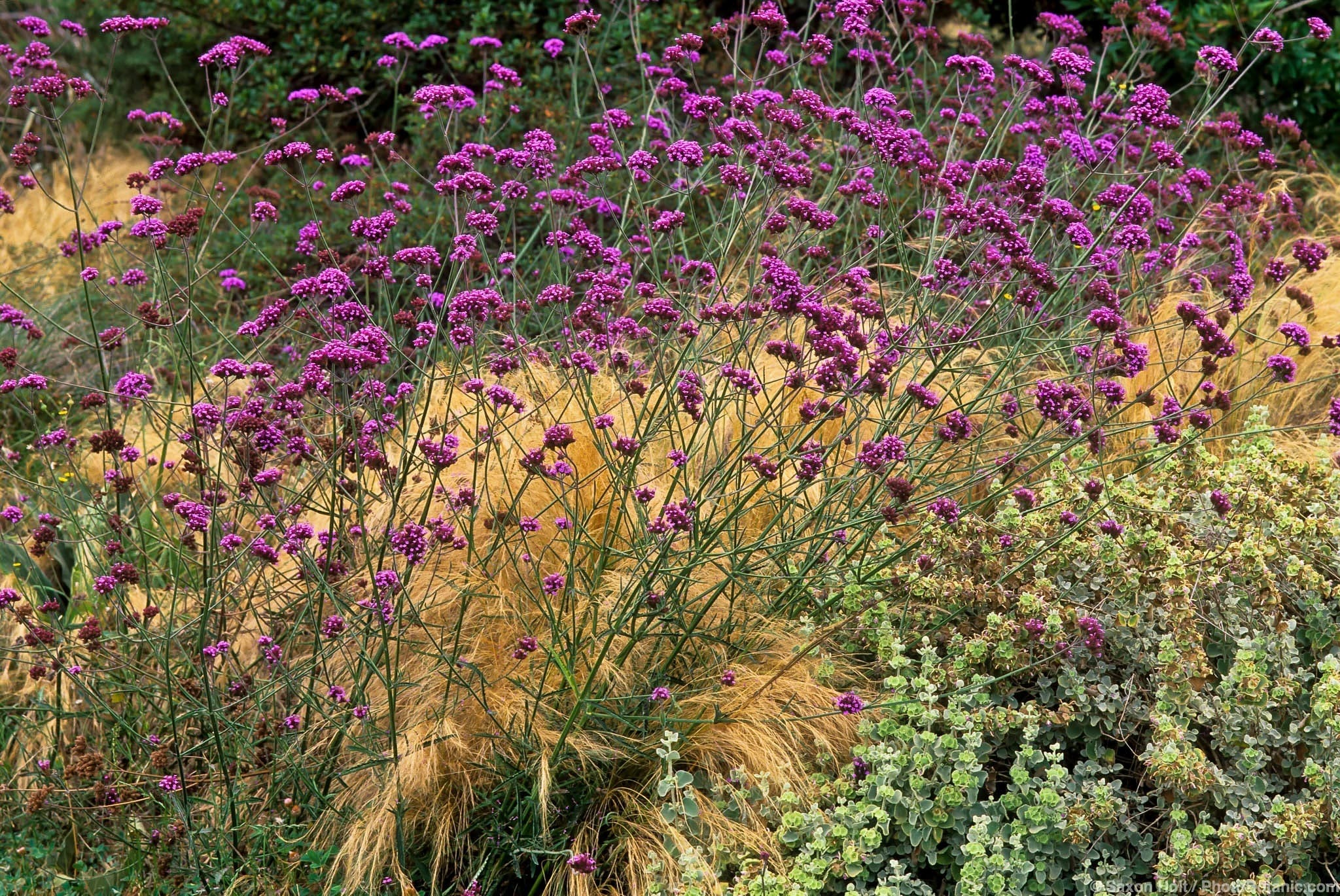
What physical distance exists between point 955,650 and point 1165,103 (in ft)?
5.86

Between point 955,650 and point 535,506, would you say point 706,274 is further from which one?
point 955,650

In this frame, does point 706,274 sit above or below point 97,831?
above

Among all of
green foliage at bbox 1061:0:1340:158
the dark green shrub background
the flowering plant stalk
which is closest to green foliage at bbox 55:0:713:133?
the dark green shrub background

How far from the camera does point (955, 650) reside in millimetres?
3705

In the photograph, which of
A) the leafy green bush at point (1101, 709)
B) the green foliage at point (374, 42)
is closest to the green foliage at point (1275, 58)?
the green foliage at point (374, 42)

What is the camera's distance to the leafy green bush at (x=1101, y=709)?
3.21m

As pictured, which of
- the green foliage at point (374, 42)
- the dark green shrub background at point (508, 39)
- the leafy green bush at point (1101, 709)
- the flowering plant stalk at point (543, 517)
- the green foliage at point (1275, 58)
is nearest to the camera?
the leafy green bush at point (1101, 709)

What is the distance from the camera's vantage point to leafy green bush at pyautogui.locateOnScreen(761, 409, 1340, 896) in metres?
3.21

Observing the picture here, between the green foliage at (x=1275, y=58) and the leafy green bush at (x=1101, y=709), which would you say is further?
the green foliage at (x=1275, y=58)

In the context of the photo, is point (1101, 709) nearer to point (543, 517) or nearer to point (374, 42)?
point (543, 517)

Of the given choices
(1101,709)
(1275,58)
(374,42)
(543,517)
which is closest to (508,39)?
(374,42)

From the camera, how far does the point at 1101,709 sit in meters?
3.46

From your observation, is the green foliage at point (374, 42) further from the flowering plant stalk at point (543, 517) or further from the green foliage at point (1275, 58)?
the flowering plant stalk at point (543, 517)

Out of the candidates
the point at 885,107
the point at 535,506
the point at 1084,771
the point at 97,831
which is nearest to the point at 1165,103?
the point at 885,107
